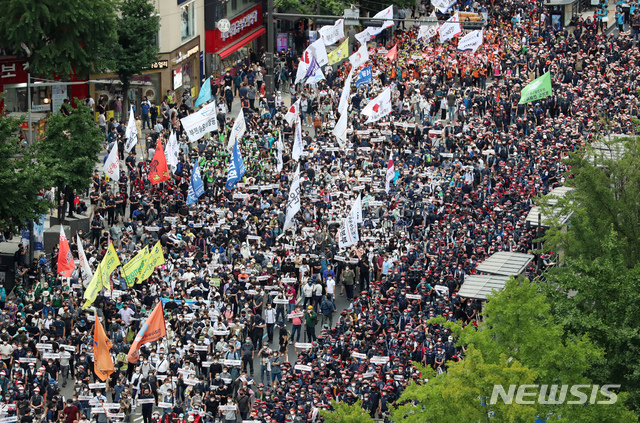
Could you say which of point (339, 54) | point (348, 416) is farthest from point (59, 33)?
point (348, 416)

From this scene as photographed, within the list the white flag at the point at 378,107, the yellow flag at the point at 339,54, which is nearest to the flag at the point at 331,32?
the yellow flag at the point at 339,54

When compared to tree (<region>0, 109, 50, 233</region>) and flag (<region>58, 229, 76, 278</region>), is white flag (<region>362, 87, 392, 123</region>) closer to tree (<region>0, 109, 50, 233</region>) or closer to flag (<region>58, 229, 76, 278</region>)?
tree (<region>0, 109, 50, 233</region>)

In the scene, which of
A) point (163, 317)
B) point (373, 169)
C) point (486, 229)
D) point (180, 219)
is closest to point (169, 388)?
point (163, 317)

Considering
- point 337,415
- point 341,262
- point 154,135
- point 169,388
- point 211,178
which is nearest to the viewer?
point 337,415

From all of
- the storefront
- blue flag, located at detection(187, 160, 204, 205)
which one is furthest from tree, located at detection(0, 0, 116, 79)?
the storefront

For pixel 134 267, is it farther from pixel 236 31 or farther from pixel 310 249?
pixel 236 31

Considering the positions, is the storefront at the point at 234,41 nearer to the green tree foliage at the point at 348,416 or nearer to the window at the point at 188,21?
the window at the point at 188,21

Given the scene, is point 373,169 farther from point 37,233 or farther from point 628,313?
point 628,313
